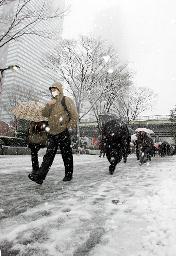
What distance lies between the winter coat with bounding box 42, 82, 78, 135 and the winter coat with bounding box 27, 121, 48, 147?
1.89ft

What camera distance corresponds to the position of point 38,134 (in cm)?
528

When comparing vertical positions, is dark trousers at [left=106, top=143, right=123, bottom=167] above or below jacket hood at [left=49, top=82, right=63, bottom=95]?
below

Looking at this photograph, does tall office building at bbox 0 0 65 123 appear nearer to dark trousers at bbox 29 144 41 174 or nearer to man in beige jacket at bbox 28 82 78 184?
dark trousers at bbox 29 144 41 174

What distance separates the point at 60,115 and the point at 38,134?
0.78m

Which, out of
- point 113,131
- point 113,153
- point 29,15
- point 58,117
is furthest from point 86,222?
point 29,15

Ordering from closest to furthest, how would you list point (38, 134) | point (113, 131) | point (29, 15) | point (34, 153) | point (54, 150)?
point (54, 150)
point (38, 134)
point (34, 153)
point (113, 131)
point (29, 15)

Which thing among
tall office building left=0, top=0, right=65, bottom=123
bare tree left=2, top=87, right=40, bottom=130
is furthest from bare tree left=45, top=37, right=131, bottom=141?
bare tree left=2, top=87, right=40, bottom=130

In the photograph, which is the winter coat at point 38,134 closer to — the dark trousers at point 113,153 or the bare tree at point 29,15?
the dark trousers at point 113,153

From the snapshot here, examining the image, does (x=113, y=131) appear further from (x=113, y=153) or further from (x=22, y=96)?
(x=22, y=96)

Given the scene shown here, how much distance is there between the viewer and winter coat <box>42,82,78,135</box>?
15.4ft

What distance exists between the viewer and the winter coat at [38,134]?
5.26 metres

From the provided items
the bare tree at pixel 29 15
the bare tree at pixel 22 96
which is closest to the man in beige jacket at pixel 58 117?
the bare tree at pixel 29 15

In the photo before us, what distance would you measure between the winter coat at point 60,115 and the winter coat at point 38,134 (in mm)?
577

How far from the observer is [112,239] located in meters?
2.00
